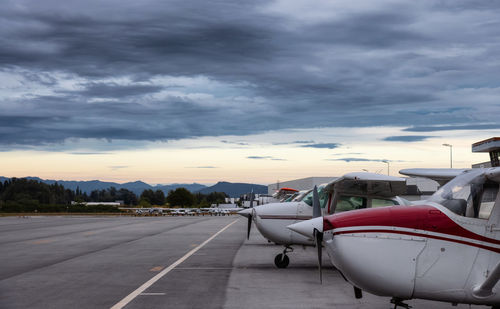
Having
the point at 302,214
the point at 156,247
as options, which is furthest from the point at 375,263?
the point at 156,247

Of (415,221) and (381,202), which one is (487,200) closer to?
(415,221)

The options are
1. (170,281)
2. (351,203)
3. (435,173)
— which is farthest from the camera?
(351,203)

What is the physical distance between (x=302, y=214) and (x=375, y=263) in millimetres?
8494

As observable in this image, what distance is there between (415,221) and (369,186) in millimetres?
6415

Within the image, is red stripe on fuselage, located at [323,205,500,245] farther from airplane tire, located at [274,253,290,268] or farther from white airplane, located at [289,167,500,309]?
airplane tire, located at [274,253,290,268]

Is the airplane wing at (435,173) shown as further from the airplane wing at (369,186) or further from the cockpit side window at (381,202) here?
the cockpit side window at (381,202)

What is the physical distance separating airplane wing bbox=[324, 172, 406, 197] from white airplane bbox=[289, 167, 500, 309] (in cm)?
447

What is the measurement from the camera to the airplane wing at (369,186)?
38.9 feet

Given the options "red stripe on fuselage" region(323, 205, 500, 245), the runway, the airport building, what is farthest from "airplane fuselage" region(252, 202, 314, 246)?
the airport building

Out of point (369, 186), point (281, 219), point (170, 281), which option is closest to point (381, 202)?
point (369, 186)

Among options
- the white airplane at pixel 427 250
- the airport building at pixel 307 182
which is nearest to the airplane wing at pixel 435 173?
the white airplane at pixel 427 250

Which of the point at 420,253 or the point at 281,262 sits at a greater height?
the point at 420,253

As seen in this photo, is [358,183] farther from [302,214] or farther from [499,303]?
[499,303]

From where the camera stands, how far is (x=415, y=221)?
6.89 m
